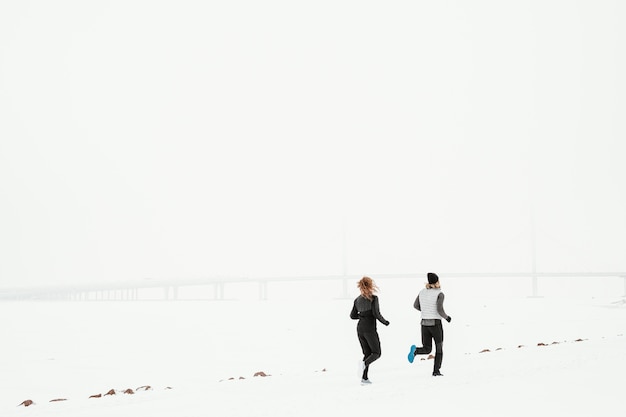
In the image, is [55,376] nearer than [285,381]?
No

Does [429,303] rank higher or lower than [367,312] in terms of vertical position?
higher

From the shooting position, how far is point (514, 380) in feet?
33.0

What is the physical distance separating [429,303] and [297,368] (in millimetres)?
7155

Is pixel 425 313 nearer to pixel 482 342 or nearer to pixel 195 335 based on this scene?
pixel 482 342

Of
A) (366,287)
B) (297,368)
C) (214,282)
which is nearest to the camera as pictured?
(366,287)

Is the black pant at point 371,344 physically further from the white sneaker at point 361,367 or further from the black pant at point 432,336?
the black pant at point 432,336

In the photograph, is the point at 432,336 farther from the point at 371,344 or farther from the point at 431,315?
the point at 371,344

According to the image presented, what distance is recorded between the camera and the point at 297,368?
17.0 metres

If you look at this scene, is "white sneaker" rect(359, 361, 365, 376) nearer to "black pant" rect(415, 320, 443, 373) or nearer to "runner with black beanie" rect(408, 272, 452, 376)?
"runner with black beanie" rect(408, 272, 452, 376)

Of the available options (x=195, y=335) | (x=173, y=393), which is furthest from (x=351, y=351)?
(x=173, y=393)

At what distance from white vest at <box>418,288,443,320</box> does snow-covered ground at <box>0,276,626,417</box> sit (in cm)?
106

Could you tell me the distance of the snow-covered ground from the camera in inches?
355

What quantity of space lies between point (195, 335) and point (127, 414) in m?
16.7

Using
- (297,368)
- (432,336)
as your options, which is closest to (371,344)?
(432,336)
